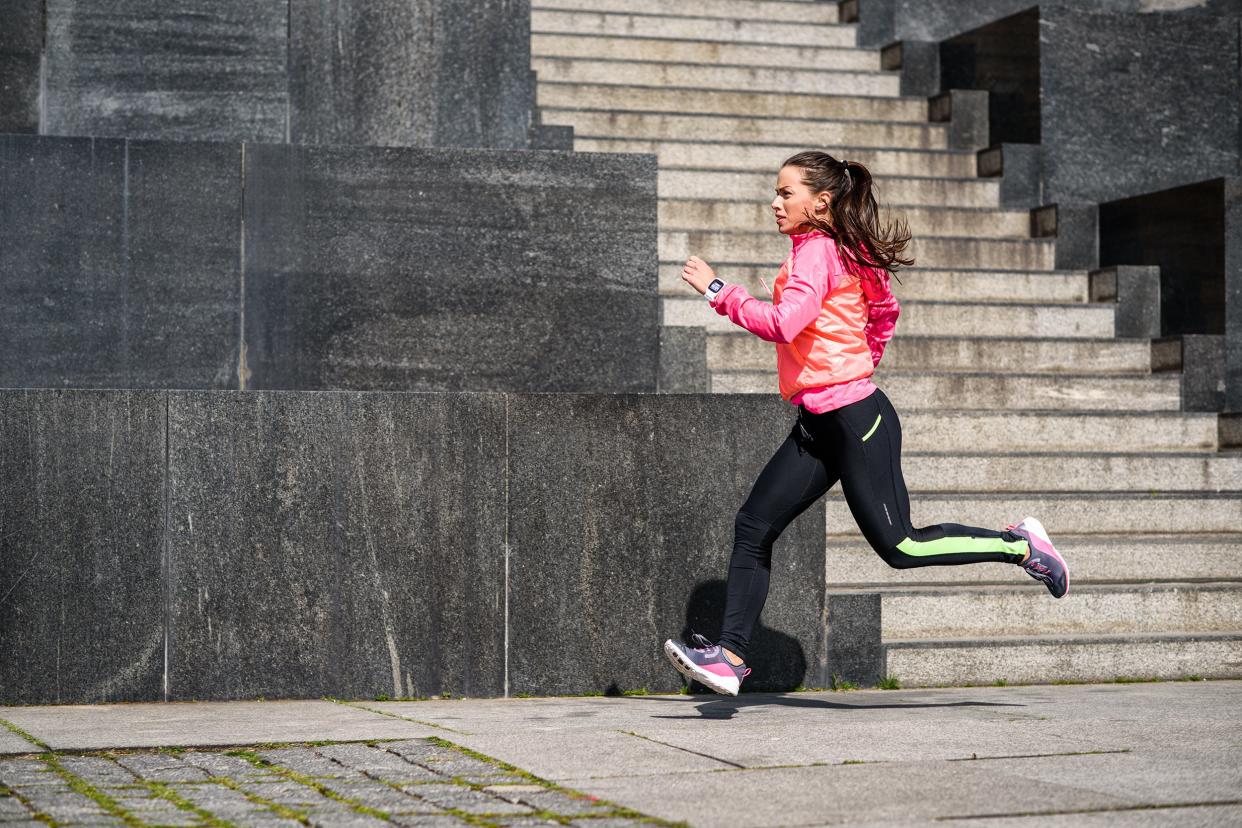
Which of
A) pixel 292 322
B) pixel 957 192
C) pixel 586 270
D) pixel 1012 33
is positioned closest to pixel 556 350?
pixel 586 270

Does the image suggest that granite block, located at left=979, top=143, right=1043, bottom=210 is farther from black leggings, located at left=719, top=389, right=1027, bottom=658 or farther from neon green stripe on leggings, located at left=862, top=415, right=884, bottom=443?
neon green stripe on leggings, located at left=862, top=415, right=884, bottom=443

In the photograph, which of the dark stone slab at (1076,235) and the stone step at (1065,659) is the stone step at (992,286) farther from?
the stone step at (1065,659)

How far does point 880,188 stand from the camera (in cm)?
1140

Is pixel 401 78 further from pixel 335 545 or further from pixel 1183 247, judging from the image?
pixel 1183 247

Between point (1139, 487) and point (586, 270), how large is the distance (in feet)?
10.6

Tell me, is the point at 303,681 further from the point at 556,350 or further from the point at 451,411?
the point at 556,350

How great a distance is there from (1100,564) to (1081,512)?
443 millimetres

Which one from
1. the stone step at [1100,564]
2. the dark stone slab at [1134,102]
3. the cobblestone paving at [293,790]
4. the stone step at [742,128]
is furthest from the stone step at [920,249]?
the cobblestone paving at [293,790]

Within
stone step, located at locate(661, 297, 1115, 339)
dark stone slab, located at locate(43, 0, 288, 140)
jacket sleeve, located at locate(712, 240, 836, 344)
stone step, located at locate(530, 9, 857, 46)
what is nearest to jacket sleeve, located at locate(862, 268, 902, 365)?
jacket sleeve, located at locate(712, 240, 836, 344)

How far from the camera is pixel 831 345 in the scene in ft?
19.2

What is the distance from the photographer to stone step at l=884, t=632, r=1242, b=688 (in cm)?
723

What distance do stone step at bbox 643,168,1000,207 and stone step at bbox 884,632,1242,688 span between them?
3.94 meters

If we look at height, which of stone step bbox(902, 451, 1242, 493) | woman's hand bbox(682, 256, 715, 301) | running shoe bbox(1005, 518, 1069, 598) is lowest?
running shoe bbox(1005, 518, 1069, 598)

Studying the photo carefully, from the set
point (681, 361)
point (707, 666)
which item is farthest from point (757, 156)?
point (707, 666)
